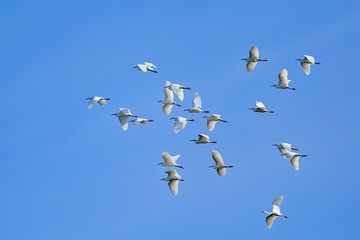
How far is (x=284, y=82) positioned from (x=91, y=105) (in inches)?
412

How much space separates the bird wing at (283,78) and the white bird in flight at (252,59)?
1416 mm

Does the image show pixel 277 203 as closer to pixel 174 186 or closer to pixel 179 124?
pixel 174 186

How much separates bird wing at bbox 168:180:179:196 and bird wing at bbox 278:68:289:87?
26.3 feet

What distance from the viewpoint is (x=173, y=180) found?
53.0 metres

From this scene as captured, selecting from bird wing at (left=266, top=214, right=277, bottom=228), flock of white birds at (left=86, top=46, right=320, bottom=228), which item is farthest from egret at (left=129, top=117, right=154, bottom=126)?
bird wing at (left=266, top=214, right=277, bottom=228)

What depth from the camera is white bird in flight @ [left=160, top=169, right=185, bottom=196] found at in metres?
52.8

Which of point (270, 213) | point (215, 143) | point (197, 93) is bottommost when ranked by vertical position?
point (270, 213)

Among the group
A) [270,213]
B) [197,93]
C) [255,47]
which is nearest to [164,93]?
[197,93]

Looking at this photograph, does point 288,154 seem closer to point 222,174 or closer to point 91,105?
point 222,174

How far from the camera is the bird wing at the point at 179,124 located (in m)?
53.2

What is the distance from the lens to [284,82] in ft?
182

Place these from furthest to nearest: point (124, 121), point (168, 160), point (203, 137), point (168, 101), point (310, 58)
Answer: point (168, 101), point (124, 121), point (310, 58), point (203, 137), point (168, 160)

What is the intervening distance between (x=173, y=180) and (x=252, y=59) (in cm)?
790

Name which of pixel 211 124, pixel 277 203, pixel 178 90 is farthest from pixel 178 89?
pixel 277 203
